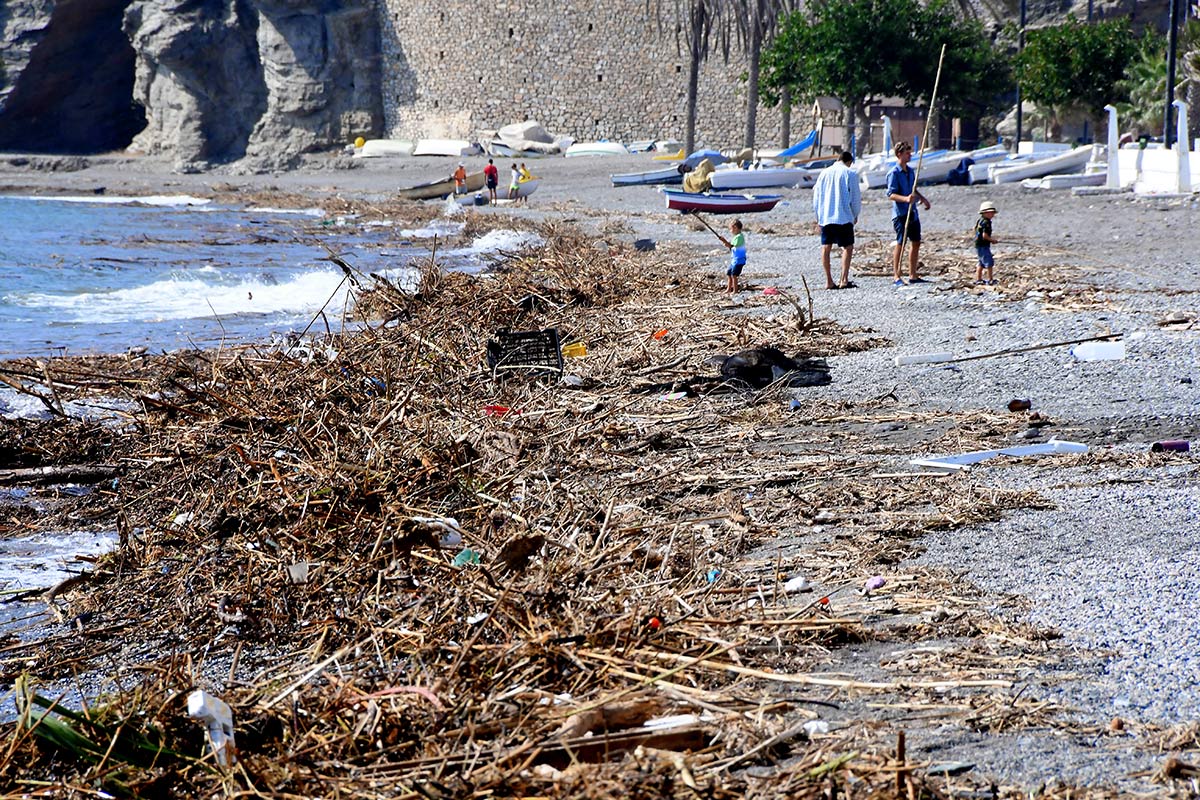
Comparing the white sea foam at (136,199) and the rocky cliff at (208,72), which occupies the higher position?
the rocky cliff at (208,72)

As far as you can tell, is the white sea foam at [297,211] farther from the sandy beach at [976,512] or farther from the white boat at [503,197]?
the sandy beach at [976,512]

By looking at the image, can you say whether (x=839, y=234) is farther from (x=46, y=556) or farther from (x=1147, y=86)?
(x=1147, y=86)

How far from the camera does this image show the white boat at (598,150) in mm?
40438

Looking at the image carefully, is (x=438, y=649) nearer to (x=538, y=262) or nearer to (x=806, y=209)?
(x=538, y=262)

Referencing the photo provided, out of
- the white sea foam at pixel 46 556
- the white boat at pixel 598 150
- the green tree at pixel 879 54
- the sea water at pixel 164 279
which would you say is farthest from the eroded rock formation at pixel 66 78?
the white sea foam at pixel 46 556

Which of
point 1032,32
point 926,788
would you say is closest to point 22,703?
point 926,788

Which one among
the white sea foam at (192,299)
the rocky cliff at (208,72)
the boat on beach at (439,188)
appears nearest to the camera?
the white sea foam at (192,299)

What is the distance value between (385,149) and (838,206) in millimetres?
37012

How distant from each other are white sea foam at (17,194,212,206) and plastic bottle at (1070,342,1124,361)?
33.4m

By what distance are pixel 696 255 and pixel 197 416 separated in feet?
32.9

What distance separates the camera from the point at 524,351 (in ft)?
24.0

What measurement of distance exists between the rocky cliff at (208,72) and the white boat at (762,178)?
25.5 meters

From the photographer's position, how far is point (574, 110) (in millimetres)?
44938

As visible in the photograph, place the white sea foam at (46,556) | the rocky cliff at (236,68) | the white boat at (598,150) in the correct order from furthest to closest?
the rocky cliff at (236,68)
the white boat at (598,150)
the white sea foam at (46,556)
